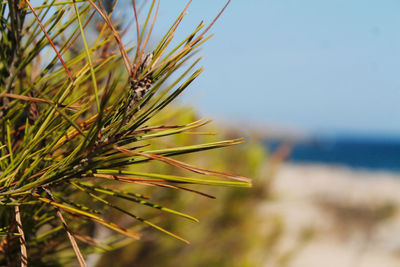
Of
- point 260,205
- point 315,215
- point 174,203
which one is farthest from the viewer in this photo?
point 315,215

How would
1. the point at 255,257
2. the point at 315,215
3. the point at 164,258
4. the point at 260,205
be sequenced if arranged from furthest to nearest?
the point at 315,215 < the point at 260,205 < the point at 255,257 < the point at 164,258

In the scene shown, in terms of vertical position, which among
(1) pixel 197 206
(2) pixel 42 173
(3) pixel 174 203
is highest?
(2) pixel 42 173

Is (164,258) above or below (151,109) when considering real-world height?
below

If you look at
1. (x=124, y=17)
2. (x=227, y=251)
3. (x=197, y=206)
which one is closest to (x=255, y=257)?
(x=227, y=251)

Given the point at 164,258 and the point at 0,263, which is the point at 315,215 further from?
the point at 0,263

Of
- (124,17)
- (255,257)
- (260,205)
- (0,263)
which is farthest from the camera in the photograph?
(260,205)

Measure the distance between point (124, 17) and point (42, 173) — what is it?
47 centimetres

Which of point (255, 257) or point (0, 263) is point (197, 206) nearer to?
point (255, 257)

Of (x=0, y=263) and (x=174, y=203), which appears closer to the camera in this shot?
(x=0, y=263)

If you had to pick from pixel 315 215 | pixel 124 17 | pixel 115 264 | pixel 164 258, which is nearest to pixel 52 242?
pixel 124 17

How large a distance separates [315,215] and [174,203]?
622 centimetres

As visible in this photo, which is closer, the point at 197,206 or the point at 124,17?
the point at 124,17

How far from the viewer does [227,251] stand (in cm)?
205

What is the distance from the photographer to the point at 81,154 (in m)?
0.36
